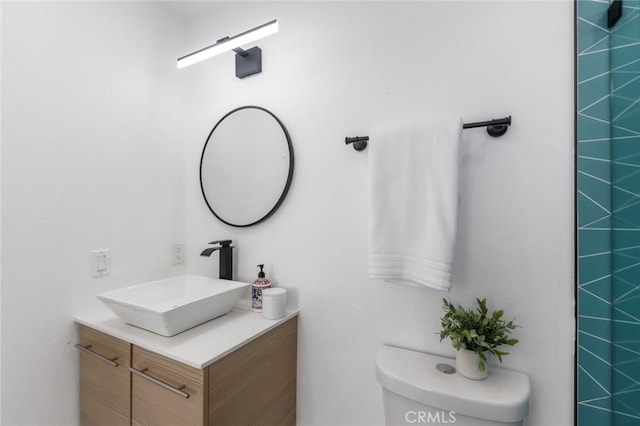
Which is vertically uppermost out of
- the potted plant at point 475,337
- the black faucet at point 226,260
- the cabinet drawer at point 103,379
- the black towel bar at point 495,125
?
the black towel bar at point 495,125

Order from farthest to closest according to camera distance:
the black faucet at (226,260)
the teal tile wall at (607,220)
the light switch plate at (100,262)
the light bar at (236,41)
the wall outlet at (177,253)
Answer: the wall outlet at (177,253)
the black faucet at (226,260)
the light switch plate at (100,262)
the light bar at (236,41)
the teal tile wall at (607,220)

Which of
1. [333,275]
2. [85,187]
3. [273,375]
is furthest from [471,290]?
[85,187]

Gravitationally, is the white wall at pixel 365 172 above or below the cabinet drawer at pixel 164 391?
above

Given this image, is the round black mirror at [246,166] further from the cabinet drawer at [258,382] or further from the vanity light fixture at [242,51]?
the cabinet drawer at [258,382]

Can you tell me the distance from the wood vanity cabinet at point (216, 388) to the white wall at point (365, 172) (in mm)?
118

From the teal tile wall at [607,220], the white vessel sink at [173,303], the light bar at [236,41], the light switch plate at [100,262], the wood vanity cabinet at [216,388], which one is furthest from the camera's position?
the light switch plate at [100,262]

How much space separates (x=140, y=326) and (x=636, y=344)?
1453mm

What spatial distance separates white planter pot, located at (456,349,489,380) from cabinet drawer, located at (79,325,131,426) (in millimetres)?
1075

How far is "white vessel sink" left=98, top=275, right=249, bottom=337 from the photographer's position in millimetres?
955

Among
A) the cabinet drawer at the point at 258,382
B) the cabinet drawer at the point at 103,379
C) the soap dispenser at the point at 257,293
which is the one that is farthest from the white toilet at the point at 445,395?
the cabinet drawer at the point at 103,379

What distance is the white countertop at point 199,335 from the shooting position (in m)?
0.88

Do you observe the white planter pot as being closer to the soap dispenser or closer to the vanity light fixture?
the soap dispenser

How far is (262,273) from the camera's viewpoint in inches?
49.6

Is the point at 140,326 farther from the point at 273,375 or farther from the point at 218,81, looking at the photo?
the point at 218,81
